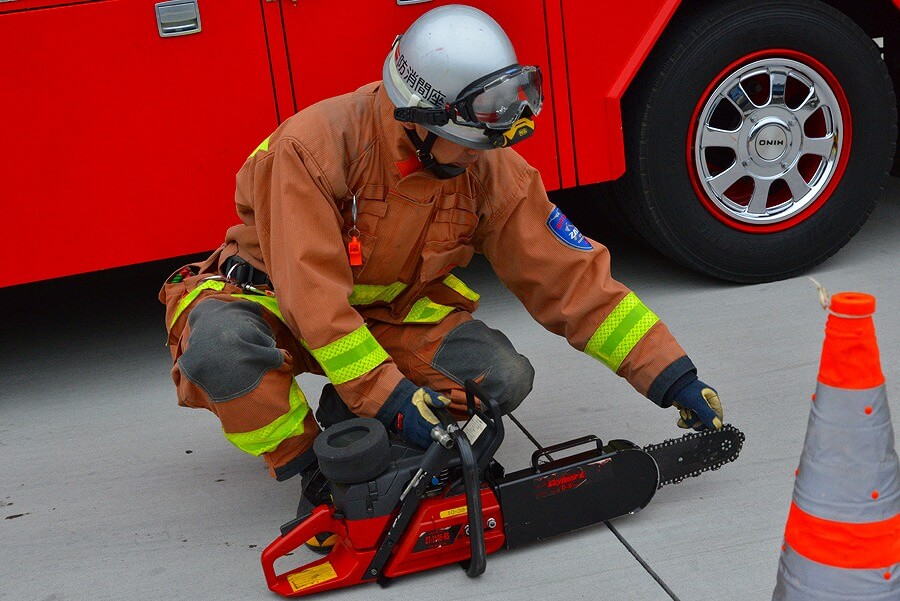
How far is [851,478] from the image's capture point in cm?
189

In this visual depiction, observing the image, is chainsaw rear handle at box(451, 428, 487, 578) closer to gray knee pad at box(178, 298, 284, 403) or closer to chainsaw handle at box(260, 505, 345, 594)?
chainsaw handle at box(260, 505, 345, 594)

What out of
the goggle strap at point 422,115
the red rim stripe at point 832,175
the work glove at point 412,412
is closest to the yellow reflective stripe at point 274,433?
the work glove at point 412,412

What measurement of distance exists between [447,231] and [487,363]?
0.38 meters

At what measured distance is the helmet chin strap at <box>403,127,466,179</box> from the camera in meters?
2.55

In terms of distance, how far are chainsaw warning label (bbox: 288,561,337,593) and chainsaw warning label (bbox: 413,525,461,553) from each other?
21 cm

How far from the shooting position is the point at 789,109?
12.7 feet

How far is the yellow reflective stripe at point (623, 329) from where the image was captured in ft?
8.91

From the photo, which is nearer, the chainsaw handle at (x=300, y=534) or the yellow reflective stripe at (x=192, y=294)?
the chainsaw handle at (x=300, y=534)

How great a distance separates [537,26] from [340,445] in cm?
188

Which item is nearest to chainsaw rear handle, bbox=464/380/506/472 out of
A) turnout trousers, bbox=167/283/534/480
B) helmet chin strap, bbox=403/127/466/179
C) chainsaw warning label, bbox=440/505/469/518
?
chainsaw warning label, bbox=440/505/469/518

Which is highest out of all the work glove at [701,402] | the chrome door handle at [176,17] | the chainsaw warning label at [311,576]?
the chrome door handle at [176,17]

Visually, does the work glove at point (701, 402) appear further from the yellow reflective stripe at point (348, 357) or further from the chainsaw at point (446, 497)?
the yellow reflective stripe at point (348, 357)

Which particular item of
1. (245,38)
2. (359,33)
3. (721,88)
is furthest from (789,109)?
(245,38)

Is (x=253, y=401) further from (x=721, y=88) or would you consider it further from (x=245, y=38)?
(x=721, y=88)
